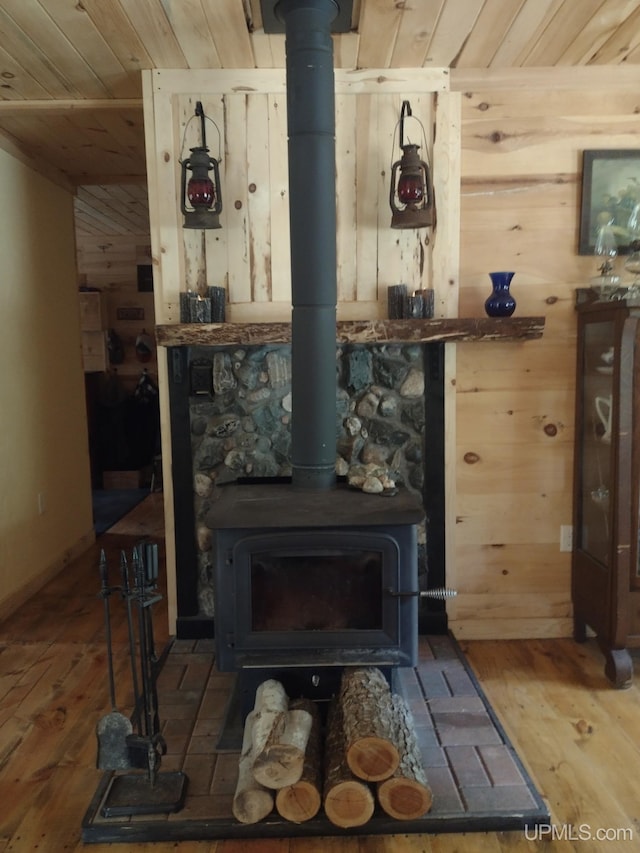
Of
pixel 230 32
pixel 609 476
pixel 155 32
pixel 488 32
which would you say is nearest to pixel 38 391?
pixel 155 32

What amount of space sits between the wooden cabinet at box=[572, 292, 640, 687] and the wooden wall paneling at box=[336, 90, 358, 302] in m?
0.93

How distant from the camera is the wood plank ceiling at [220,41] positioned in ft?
6.66

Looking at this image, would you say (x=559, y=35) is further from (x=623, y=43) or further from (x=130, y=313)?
(x=130, y=313)

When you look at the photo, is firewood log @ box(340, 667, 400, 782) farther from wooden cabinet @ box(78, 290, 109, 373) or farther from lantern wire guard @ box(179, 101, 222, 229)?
wooden cabinet @ box(78, 290, 109, 373)

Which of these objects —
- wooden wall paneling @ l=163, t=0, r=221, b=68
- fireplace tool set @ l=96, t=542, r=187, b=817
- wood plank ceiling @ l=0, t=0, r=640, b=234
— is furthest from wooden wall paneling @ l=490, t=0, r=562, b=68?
fireplace tool set @ l=96, t=542, r=187, b=817

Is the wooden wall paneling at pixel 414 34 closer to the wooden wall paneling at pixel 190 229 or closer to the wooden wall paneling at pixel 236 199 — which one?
the wooden wall paneling at pixel 236 199

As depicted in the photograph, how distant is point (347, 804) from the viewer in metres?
1.67

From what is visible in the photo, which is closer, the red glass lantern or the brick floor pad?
the brick floor pad

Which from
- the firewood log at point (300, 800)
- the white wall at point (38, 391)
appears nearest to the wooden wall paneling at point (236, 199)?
the white wall at point (38, 391)

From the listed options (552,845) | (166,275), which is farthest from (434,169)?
(552,845)

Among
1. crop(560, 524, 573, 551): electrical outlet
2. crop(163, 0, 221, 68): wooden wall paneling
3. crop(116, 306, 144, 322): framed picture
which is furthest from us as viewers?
crop(116, 306, 144, 322): framed picture

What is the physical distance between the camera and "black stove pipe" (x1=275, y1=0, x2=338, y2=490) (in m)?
2.07

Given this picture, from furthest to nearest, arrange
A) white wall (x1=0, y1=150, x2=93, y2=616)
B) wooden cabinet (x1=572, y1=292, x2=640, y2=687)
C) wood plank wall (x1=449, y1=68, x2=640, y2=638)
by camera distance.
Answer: white wall (x1=0, y1=150, x2=93, y2=616)
wood plank wall (x1=449, y1=68, x2=640, y2=638)
wooden cabinet (x1=572, y1=292, x2=640, y2=687)

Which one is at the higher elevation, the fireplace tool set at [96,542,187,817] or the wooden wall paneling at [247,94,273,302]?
the wooden wall paneling at [247,94,273,302]
